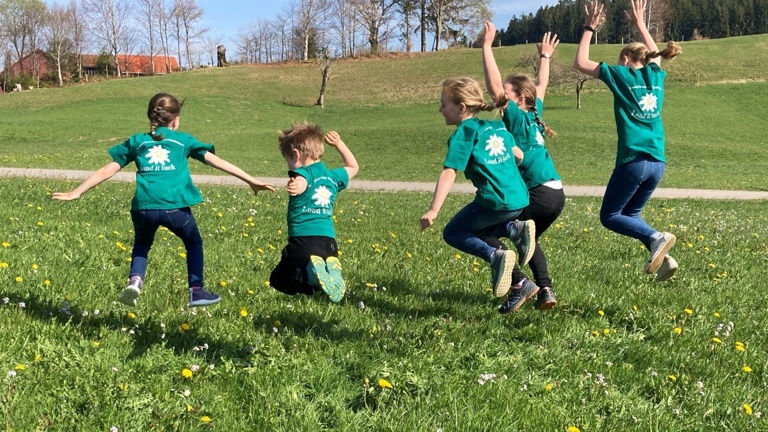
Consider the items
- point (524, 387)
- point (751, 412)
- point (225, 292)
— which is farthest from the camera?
point (225, 292)

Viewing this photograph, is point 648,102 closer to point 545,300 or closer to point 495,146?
point 495,146

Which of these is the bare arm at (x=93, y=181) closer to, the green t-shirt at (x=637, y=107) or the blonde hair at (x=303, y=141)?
the blonde hair at (x=303, y=141)

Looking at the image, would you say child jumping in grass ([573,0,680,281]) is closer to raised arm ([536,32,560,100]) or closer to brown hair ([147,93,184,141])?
raised arm ([536,32,560,100])

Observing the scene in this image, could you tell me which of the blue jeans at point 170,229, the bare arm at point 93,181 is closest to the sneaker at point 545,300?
the blue jeans at point 170,229

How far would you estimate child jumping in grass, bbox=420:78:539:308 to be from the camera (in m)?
4.59

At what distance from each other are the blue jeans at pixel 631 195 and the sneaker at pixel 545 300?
106 centimetres

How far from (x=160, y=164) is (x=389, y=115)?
4608 cm

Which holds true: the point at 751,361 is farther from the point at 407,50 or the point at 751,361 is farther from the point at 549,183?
the point at 407,50

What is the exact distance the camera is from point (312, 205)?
4.53m

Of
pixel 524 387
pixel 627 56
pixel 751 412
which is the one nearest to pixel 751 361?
pixel 751 412

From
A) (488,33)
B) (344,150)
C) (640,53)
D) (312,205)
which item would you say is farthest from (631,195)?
(312,205)

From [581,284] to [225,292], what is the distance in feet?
A: 12.1

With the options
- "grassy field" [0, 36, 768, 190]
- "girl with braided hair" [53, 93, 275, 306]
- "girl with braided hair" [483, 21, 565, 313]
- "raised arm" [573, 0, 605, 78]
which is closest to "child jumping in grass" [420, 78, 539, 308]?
"girl with braided hair" [483, 21, 565, 313]

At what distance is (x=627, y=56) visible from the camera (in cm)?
565
